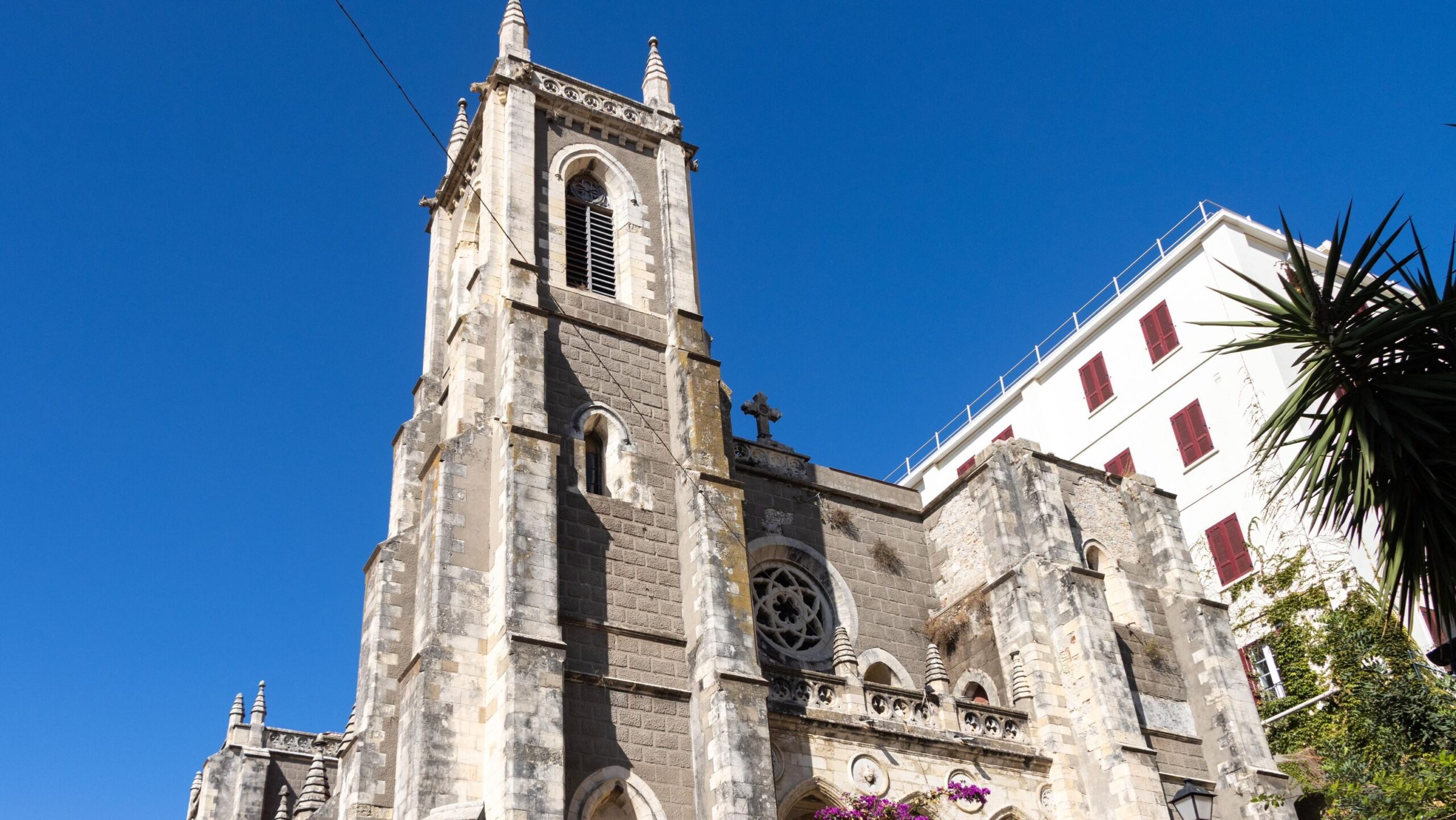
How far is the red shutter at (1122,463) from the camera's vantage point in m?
31.4

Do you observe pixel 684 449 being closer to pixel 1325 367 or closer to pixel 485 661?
pixel 485 661

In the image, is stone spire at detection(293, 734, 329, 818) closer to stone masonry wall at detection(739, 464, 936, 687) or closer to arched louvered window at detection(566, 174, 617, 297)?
stone masonry wall at detection(739, 464, 936, 687)

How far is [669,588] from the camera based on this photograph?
65.0 feet

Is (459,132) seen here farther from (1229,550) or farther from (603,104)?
(1229,550)

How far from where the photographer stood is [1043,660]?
2169cm

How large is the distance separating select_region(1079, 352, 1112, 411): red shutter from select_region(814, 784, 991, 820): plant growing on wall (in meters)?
15.8

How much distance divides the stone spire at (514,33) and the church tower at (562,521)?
0.08 metres

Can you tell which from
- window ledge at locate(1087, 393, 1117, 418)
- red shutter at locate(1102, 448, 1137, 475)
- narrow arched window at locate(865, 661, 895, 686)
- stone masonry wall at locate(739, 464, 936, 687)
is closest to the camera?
narrow arched window at locate(865, 661, 895, 686)

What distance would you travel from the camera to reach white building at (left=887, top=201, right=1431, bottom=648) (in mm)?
27812

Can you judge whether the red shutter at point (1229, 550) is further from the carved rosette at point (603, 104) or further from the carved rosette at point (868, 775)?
the carved rosette at point (603, 104)

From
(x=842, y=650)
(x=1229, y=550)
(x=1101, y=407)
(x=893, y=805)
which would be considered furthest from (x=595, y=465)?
(x=1101, y=407)

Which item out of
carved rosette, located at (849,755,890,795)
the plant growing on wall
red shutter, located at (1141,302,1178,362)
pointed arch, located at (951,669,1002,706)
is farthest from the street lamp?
red shutter, located at (1141,302,1178,362)

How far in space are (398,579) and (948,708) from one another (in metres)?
8.69

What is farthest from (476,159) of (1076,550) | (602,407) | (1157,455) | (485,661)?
(1157,455)
